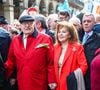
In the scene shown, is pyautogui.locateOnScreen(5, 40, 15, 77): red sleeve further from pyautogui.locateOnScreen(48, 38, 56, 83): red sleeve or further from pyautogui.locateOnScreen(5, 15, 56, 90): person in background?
pyautogui.locateOnScreen(48, 38, 56, 83): red sleeve

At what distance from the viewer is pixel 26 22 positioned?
5770mm

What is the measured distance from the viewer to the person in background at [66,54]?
221 inches

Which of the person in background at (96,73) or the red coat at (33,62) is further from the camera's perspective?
the red coat at (33,62)

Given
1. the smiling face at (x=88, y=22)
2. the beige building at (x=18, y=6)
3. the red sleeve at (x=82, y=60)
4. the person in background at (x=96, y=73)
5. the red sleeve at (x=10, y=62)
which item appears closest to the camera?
the person in background at (x=96, y=73)

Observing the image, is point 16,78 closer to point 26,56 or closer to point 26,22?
point 26,56

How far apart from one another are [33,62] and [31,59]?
0.16 ft

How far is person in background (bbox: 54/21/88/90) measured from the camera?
5621 millimetres

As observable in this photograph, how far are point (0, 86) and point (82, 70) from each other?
1.21 metres

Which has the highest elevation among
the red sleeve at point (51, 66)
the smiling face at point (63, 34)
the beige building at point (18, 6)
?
the smiling face at point (63, 34)

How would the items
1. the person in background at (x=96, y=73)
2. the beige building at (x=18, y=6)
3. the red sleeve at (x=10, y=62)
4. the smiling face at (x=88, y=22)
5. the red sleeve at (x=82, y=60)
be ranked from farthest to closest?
the beige building at (x=18, y=6), the smiling face at (x=88, y=22), the red sleeve at (x=10, y=62), the red sleeve at (x=82, y=60), the person in background at (x=96, y=73)

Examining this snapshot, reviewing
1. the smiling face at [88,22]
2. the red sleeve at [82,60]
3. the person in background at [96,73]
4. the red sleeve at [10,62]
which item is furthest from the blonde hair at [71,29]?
the person in background at [96,73]

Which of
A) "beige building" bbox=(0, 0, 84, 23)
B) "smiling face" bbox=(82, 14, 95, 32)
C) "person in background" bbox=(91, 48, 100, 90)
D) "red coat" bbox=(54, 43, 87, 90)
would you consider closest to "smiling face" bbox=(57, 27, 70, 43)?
"red coat" bbox=(54, 43, 87, 90)

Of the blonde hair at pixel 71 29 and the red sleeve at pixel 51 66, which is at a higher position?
the blonde hair at pixel 71 29

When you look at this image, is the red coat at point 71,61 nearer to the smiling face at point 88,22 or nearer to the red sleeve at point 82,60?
the red sleeve at point 82,60
